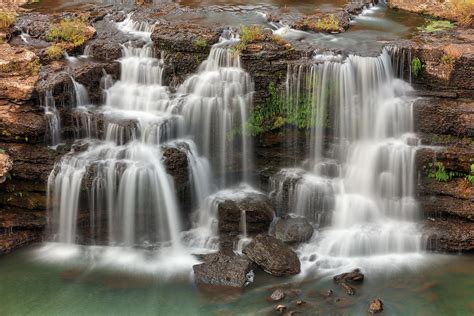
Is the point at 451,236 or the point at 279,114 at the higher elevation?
the point at 279,114

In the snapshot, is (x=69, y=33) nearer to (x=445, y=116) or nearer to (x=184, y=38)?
(x=184, y=38)

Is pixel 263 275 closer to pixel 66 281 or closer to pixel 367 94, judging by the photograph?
pixel 66 281

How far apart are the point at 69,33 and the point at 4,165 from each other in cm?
609

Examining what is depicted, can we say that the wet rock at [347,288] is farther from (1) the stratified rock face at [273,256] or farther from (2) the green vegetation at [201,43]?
(2) the green vegetation at [201,43]

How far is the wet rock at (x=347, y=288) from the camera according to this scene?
1133cm

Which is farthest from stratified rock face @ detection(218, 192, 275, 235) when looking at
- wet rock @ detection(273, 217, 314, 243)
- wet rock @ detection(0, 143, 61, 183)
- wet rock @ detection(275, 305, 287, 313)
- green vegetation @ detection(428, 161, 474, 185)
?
wet rock @ detection(0, 143, 61, 183)

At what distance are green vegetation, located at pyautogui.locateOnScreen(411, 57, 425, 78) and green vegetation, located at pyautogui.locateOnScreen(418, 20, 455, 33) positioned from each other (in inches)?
132

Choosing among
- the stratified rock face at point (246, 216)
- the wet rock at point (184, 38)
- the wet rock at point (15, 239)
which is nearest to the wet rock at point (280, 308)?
the stratified rock face at point (246, 216)

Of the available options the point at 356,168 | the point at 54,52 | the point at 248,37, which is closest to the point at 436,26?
the point at 248,37

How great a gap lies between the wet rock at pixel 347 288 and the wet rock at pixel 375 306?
0.58 meters

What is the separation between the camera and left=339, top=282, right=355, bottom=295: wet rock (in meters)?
11.3

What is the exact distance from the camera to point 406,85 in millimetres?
14852

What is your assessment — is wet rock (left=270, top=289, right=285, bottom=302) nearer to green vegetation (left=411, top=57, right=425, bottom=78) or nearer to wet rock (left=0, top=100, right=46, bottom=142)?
wet rock (left=0, top=100, right=46, bottom=142)

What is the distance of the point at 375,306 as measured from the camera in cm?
1075
